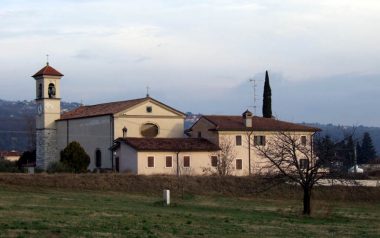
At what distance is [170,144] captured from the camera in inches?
2753

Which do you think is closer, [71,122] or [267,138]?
[267,138]

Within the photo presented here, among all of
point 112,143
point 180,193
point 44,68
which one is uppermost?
point 44,68

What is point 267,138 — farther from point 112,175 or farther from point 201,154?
point 112,175

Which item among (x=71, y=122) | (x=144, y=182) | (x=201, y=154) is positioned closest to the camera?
(x=144, y=182)

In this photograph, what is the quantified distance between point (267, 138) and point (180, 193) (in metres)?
20.1

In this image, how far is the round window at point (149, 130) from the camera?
243ft

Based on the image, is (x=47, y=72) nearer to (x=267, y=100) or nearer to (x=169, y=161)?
(x=169, y=161)

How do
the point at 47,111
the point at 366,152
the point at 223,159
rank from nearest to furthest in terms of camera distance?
the point at 223,159
the point at 47,111
the point at 366,152

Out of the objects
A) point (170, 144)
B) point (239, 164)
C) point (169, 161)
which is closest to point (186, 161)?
point (169, 161)

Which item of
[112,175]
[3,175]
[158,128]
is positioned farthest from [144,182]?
[158,128]

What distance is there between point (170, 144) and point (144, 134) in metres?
5.02

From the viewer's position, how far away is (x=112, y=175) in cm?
5897

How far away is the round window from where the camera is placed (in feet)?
243

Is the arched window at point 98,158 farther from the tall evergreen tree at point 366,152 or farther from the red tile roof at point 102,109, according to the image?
the tall evergreen tree at point 366,152
